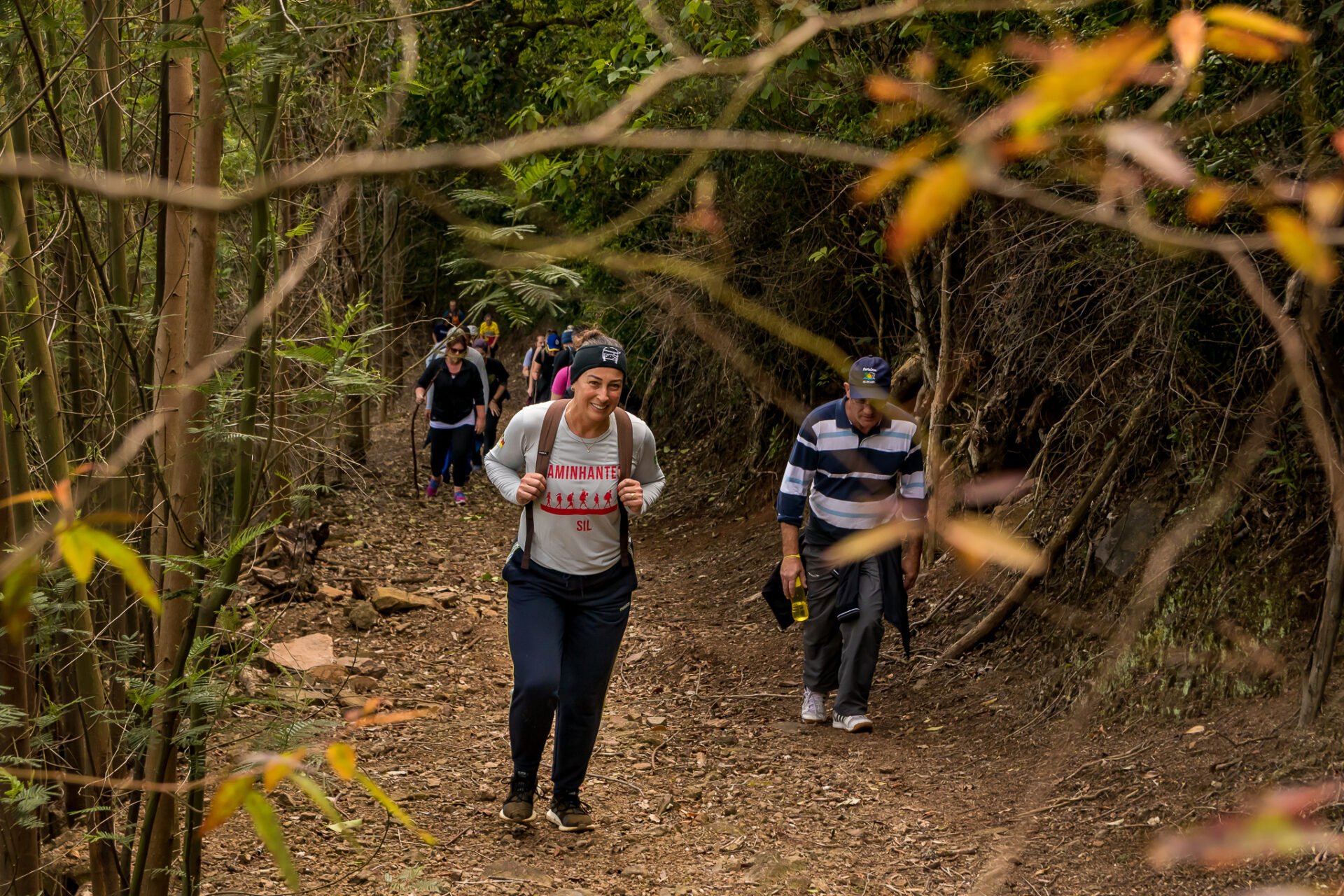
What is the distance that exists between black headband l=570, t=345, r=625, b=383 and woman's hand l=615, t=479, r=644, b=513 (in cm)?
49

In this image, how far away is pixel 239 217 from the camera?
28.2 feet

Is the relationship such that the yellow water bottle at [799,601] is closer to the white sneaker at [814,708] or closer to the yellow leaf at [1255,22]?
the white sneaker at [814,708]

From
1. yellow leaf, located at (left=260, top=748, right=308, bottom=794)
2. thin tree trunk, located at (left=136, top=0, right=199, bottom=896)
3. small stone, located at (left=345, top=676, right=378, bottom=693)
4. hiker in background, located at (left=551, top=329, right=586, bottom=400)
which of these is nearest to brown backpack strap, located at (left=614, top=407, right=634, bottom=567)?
hiker in background, located at (left=551, top=329, right=586, bottom=400)

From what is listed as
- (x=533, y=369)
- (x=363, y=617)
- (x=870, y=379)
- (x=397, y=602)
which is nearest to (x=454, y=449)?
(x=533, y=369)

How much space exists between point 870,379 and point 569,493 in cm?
208

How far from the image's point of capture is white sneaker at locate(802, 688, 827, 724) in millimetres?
7277

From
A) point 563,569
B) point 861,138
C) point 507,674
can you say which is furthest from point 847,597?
point 861,138

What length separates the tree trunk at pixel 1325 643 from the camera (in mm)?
5156

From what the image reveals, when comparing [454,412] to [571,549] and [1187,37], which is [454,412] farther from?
[1187,37]

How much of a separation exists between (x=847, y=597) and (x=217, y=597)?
422 cm

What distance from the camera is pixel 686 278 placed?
1.52 meters

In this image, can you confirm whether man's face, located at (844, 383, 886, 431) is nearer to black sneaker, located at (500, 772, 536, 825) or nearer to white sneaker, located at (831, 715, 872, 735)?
white sneaker, located at (831, 715, 872, 735)

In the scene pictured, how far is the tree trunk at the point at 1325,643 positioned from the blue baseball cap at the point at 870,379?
2.20 meters

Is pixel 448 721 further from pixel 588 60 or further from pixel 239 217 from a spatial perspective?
pixel 588 60
